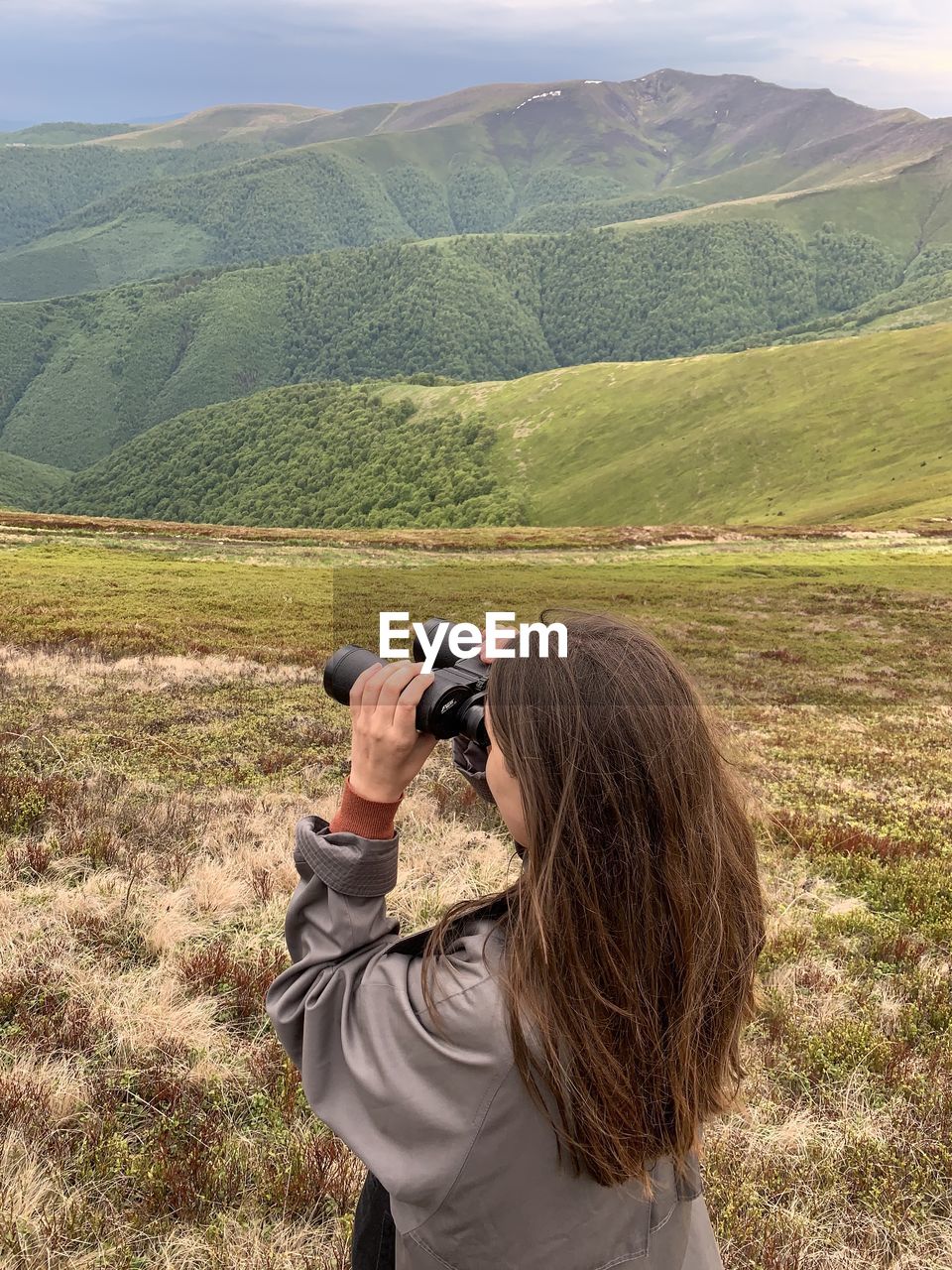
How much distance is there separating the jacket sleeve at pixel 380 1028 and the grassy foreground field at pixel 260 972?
187 centimetres

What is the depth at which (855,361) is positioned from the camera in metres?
168

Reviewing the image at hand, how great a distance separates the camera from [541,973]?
182cm

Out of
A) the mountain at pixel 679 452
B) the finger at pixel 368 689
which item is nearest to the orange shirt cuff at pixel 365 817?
the finger at pixel 368 689

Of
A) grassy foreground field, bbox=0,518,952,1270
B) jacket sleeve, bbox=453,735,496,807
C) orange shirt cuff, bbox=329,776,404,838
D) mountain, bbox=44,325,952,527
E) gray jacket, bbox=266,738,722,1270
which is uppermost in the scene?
orange shirt cuff, bbox=329,776,404,838

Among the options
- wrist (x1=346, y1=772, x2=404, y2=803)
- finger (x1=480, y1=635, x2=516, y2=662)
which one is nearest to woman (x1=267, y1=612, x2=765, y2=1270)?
wrist (x1=346, y1=772, x2=404, y2=803)

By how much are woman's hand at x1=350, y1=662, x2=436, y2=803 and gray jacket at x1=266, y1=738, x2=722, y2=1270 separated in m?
0.13

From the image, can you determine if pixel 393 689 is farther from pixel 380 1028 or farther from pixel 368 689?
pixel 380 1028

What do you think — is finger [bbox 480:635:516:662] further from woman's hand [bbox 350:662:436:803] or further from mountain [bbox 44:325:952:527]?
mountain [bbox 44:325:952:527]

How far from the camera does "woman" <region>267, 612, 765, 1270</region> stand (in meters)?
1.80

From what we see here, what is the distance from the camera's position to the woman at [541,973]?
1803 mm

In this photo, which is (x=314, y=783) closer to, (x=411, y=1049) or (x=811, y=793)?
(x=811, y=793)

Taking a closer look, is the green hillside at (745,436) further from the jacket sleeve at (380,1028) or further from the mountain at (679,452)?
the jacket sleeve at (380,1028)

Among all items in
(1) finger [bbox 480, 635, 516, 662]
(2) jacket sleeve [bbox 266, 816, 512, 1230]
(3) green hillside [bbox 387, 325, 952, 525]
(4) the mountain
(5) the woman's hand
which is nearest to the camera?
(2) jacket sleeve [bbox 266, 816, 512, 1230]

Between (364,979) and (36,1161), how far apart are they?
2.55 meters
